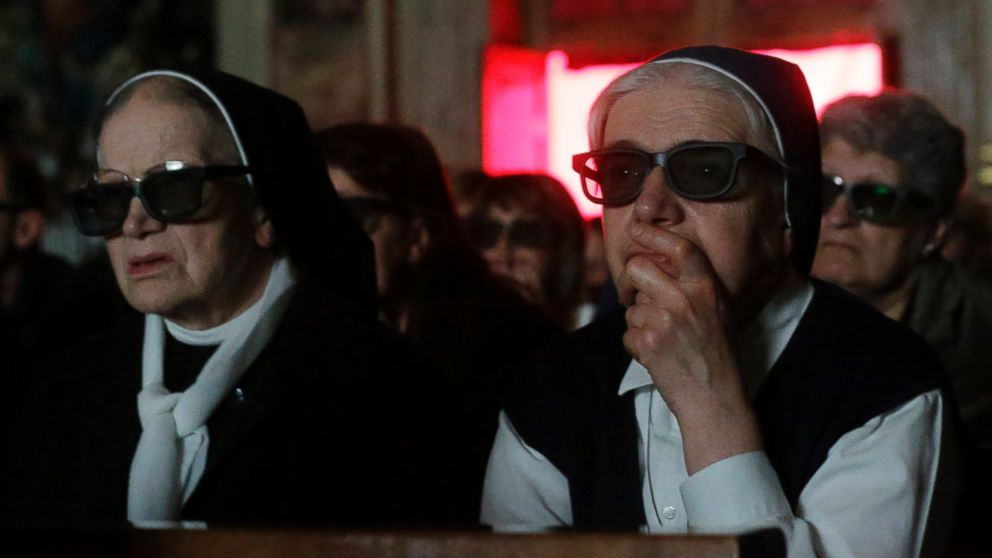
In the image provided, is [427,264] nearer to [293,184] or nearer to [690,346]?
[293,184]

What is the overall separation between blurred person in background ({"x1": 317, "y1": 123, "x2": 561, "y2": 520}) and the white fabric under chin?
0.92 meters

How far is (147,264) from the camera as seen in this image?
3070mm

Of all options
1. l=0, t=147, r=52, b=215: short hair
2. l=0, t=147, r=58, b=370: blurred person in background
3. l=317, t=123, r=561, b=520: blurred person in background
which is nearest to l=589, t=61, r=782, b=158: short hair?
l=317, t=123, r=561, b=520: blurred person in background

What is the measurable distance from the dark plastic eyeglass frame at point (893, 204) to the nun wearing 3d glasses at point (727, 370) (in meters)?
1.33

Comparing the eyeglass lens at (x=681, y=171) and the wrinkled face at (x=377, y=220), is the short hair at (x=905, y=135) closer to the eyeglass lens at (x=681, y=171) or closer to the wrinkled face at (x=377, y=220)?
the wrinkled face at (x=377, y=220)

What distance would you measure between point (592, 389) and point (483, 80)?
816cm

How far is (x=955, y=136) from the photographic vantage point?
3971 millimetres

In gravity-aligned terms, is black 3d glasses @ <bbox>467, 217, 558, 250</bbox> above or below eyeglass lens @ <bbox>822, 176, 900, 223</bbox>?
below

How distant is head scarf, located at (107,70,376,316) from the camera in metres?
3.13

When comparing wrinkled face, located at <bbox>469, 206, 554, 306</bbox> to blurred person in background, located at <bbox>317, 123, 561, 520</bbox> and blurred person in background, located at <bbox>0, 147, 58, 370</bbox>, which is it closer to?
blurred person in background, located at <bbox>317, 123, 561, 520</bbox>

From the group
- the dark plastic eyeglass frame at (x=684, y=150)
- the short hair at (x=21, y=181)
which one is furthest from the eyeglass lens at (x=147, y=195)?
the short hair at (x=21, y=181)

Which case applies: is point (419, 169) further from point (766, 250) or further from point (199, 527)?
point (199, 527)

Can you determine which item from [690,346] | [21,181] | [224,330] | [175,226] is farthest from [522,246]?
[690,346]

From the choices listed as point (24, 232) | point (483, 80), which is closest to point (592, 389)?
point (24, 232)
